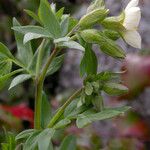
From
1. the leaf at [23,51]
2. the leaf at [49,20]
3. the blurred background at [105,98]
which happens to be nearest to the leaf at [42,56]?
the leaf at [23,51]

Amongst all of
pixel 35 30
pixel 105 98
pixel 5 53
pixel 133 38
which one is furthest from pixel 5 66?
pixel 105 98

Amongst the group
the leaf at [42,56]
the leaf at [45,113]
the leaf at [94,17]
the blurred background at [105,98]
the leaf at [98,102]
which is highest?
the leaf at [94,17]

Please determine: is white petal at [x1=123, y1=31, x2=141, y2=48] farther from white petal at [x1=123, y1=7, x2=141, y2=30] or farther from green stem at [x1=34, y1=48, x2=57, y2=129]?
green stem at [x1=34, y1=48, x2=57, y2=129]

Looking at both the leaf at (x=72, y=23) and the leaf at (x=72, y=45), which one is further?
the leaf at (x=72, y=23)

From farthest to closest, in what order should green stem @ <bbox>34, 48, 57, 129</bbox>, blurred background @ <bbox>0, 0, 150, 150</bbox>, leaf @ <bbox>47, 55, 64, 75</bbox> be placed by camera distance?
blurred background @ <bbox>0, 0, 150, 150</bbox> → leaf @ <bbox>47, 55, 64, 75</bbox> → green stem @ <bbox>34, 48, 57, 129</bbox>

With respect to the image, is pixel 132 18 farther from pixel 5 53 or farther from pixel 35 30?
pixel 5 53

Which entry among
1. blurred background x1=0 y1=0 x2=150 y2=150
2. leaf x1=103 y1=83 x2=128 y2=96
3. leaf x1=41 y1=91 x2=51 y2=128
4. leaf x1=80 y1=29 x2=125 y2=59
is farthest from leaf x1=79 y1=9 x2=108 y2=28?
blurred background x1=0 y1=0 x2=150 y2=150

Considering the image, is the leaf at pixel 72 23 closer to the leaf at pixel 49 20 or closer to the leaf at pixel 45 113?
the leaf at pixel 49 20
